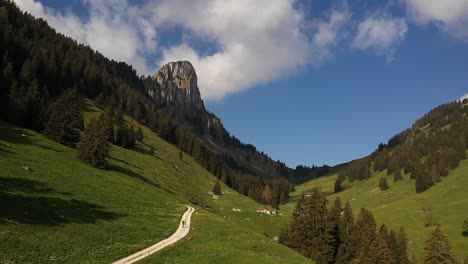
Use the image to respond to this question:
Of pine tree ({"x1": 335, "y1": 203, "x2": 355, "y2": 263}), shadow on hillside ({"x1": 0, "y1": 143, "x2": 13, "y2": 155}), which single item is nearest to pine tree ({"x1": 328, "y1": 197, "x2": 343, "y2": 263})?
pine tree ({"x1": 335, "y1": 203, "x2": 355, "y2": 263})

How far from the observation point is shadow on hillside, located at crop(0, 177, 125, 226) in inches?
1257

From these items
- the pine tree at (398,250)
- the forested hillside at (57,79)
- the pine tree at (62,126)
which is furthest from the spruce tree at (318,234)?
the forested hillside at (57,79)

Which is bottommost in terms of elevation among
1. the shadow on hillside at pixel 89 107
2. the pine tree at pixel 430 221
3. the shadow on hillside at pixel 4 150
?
the shadow on hillside at pixel 4 150

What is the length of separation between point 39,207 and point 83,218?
4143 millimetres

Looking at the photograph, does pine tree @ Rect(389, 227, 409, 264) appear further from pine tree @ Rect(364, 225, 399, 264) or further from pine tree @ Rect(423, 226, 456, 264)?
pine tree @ Rect(364, 225, 399, 264)

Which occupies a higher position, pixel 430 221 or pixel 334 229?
pixel 430 221

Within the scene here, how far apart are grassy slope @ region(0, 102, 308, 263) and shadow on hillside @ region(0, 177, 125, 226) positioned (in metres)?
0.08

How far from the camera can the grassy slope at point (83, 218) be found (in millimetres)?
28031

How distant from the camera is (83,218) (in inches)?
1467

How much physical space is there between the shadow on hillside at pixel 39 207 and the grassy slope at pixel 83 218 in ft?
0.27

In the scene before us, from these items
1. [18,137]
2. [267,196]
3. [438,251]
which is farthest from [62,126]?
[267,196]

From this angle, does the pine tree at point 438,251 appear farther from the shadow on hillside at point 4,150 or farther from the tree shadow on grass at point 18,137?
the shadow on hillside at point 4,150

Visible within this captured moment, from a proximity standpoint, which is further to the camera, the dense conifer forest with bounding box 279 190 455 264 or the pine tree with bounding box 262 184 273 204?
the pine tree with bounding box 262 184 273 204

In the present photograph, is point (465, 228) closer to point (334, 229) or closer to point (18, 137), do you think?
point (334, 229)
